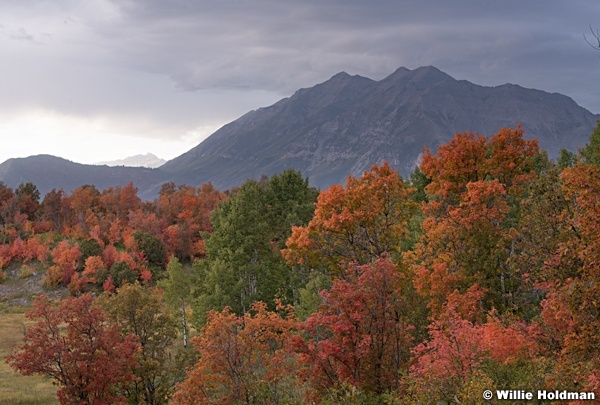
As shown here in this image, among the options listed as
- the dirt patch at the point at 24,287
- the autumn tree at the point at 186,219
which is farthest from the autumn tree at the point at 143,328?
the autumn tree at the point at 186,219

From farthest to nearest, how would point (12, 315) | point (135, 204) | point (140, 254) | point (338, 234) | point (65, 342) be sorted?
1. point (135, 204)
2. point (140, 254)
3. point (12, 315)
4. point (338, 234)
5. point (65, 342)

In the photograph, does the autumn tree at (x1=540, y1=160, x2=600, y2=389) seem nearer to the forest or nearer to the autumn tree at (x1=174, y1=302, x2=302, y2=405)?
the forest

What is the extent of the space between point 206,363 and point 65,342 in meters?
7.43

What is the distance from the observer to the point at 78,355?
913 inches

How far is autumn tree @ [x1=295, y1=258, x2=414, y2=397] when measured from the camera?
20766mm

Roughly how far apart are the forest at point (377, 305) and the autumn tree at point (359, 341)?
2.7 inches

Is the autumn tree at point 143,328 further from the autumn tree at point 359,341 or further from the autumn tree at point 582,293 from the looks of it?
the autumn tree at point 582,293

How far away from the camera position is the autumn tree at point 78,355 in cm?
2261

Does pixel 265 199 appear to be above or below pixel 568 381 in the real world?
above

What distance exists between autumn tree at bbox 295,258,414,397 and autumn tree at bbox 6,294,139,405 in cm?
955

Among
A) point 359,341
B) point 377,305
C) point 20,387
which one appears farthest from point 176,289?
point 377,305

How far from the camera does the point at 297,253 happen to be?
35.0 metres

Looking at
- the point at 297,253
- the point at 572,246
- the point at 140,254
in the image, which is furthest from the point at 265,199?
the point at 140,254

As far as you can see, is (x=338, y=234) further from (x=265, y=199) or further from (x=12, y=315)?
(x=12, y=315)
